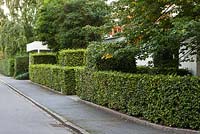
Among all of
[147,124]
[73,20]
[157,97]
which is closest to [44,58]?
[73,20]

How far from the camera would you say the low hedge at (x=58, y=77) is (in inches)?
1002

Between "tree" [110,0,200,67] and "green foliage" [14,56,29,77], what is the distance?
36.2 meters

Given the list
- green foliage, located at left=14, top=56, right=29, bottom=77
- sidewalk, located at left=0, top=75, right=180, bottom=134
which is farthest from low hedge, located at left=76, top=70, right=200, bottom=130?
green foliage, located at left=14, top=56, right=29, bottom=77

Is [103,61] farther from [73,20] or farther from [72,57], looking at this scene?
[73,20]

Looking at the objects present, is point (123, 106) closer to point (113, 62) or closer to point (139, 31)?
point (139, 31)

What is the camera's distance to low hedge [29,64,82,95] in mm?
25453

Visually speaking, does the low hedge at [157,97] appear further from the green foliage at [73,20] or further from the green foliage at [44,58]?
the green foliage at [44,58]

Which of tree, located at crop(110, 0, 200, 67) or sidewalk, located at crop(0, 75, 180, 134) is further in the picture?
tree, located at crop(110, 0, 200, 67)

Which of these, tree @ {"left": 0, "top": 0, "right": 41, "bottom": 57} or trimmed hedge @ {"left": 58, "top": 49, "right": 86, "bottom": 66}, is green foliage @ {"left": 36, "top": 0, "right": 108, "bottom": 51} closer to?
trimmed hedge @ {"left": 58, "top": 49, "right": 86, "bottom": 66}

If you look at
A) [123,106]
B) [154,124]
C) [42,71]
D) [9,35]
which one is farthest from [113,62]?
[9,35]

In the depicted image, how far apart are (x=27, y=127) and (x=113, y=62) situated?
21.5 feet

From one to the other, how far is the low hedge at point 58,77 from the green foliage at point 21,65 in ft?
45.8

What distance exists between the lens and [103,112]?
16.9 m

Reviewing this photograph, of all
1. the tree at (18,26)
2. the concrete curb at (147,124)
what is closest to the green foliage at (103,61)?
the concrete curb at (147,124)
